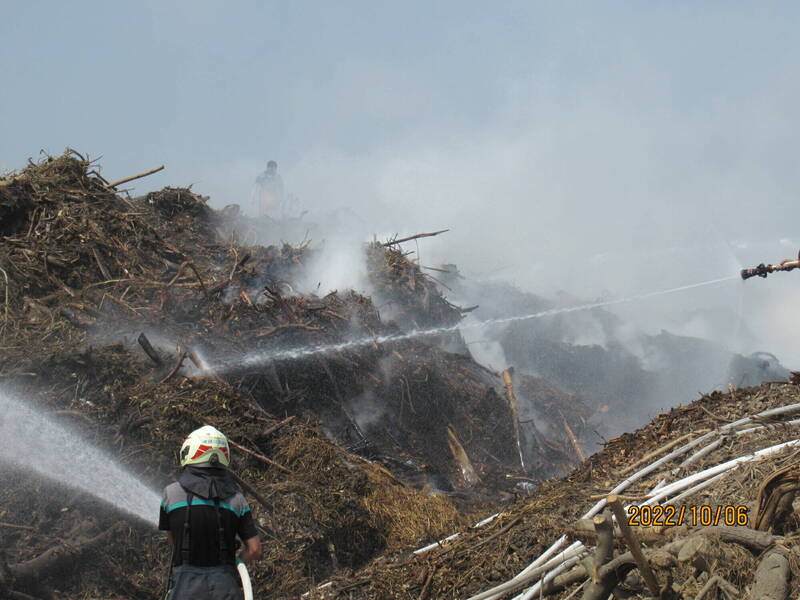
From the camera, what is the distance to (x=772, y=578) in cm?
302

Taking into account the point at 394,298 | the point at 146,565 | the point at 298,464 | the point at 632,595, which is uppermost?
the point at 394,298

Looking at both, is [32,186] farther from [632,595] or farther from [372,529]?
[632,595]

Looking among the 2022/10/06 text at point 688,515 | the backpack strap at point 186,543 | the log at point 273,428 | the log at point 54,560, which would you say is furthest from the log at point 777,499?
the log at point 273,428

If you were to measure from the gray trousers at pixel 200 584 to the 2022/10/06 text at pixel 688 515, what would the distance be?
7.90 feet

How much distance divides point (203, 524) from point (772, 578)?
2.94 meters

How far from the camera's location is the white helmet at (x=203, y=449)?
3.69 meters

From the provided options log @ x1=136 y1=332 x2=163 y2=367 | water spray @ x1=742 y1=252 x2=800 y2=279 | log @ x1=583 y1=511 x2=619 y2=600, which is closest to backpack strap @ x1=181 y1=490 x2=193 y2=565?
log @ x1=583 y1=511 x2=619 y2=600

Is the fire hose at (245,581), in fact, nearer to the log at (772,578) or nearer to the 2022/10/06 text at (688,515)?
the 2022/10/06 text at (688,515)

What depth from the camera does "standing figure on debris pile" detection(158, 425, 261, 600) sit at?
360cm

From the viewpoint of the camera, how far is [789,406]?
5.45m

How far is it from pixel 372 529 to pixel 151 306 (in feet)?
15.5

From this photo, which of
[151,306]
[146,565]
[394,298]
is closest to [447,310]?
[394,298]

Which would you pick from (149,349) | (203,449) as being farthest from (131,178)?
(203,449)

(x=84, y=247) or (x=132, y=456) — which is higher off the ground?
(x=84, y=247)
